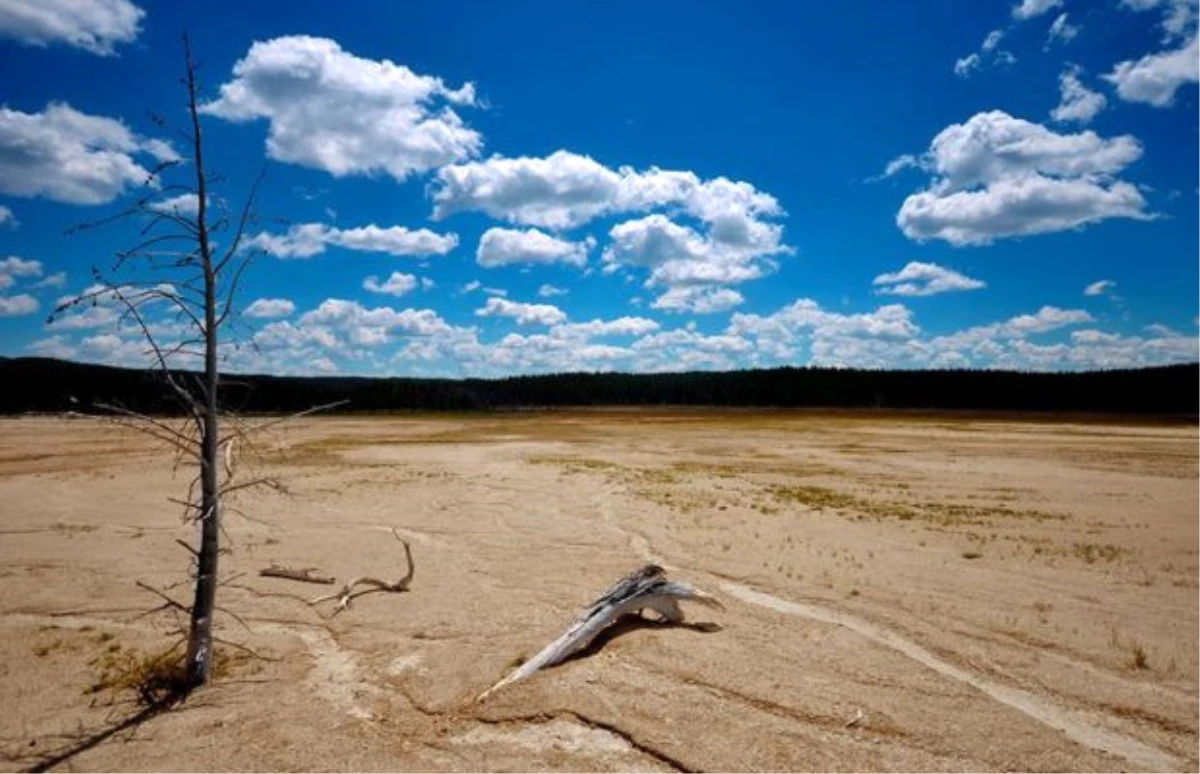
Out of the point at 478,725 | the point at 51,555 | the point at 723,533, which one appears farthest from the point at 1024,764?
the point at 51,555

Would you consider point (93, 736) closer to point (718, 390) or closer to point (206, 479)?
point (206, 479)

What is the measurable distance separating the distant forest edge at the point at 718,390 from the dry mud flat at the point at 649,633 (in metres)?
87.0

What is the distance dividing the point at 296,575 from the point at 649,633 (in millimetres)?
9237

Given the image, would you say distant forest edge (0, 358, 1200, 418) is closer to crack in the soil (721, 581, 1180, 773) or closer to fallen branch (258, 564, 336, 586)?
fallen branch (258, 564, 336, 586)

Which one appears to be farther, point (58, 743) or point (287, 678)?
point (287, 678)

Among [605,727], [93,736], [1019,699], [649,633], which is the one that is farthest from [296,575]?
[1019,699]

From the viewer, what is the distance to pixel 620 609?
469 inches

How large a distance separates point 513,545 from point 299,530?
7192 mm

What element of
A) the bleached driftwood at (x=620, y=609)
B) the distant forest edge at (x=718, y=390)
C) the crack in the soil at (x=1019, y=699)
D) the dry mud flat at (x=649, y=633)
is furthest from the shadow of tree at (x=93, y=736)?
the distant forest edge at (x=718, y=390)

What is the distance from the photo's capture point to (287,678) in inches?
440

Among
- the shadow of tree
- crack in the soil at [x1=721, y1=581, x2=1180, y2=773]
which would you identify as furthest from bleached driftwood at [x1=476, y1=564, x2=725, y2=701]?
the shadow of tree

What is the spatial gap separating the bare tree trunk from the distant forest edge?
97.1 metres

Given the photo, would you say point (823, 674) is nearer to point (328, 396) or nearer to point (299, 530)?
point (299, 530)

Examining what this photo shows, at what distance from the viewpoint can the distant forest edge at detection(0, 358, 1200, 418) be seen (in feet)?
398
